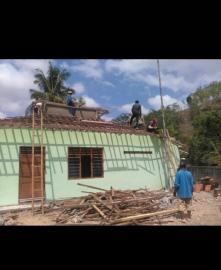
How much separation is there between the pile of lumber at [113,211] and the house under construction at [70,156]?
4.59 ft

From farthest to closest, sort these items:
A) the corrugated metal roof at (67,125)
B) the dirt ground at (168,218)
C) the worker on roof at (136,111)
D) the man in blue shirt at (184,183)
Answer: the worker on roof at (136,111) < the corrugated metal roof at (67,125) < the dirt ground at (168,218) < the man in blue shirt at (184,183)

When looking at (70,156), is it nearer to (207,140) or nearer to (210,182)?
(210,182)

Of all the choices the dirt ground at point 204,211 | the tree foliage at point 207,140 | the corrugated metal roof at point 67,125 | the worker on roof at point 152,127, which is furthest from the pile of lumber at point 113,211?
the tree foliage at point 207,140

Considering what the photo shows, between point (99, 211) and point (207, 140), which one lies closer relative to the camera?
point (99, 211)

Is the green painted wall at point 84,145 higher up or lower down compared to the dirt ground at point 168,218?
higher up

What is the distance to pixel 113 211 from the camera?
1170 centimetres

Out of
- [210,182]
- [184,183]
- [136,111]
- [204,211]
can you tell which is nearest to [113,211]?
[184,183]

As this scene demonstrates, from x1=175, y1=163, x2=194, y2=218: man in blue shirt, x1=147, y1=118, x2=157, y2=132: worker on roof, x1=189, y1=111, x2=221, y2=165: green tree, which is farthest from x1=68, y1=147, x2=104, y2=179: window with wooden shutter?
x1=189, y1=111, x2=221, y2=165: green tree

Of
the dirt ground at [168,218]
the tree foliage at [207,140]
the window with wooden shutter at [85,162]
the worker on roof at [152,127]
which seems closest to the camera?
the dirt ground at [168,218]

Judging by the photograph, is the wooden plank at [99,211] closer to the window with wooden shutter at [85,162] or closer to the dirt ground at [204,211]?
the dirt ground at [204,211]

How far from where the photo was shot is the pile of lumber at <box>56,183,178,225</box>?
11233mm

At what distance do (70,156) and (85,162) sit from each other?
946 mm

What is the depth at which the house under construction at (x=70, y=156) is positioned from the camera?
1351cm
